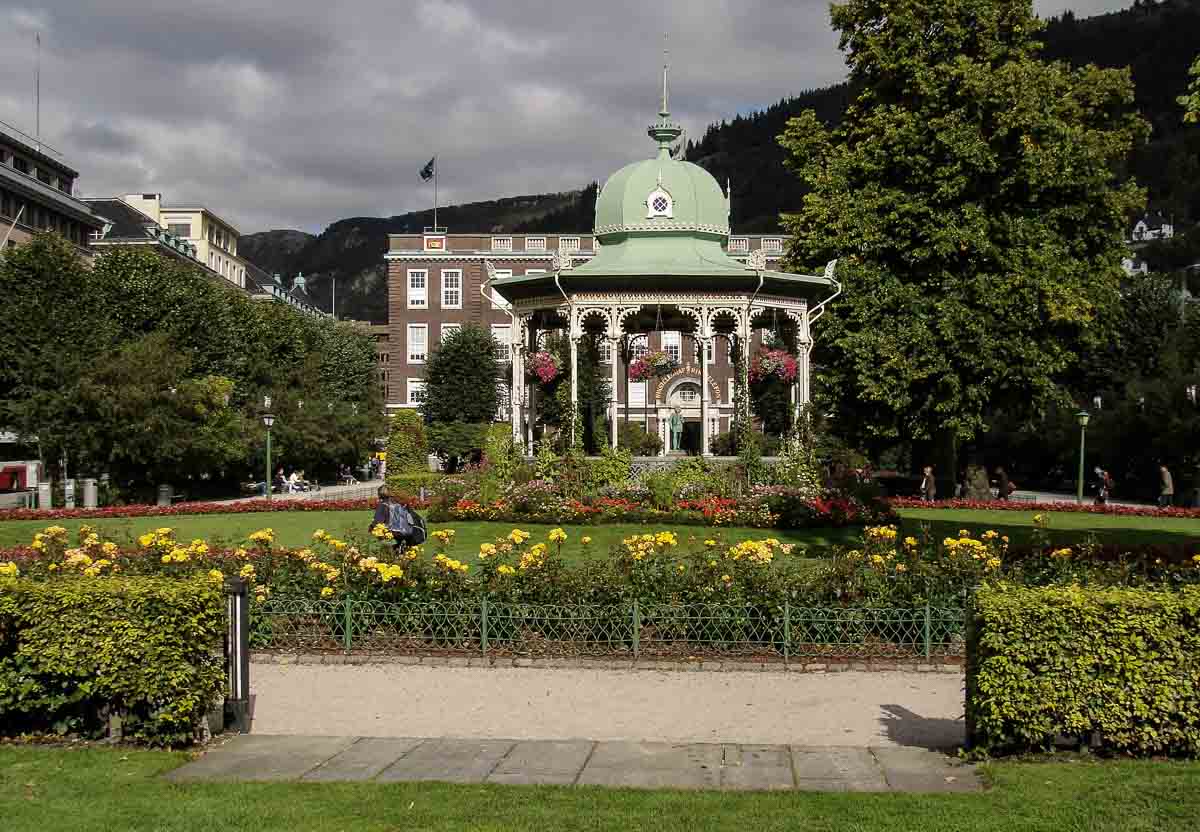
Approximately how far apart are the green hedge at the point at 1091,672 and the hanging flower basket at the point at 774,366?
20.3 m

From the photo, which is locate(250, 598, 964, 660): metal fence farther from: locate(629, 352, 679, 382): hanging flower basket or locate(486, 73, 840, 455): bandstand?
locate(629, 352, 679, 382): hanging flower basket

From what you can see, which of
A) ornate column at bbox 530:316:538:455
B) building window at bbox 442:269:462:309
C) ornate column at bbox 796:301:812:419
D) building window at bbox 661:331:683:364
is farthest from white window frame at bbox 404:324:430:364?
ornate column at bbox 796:301:812:419

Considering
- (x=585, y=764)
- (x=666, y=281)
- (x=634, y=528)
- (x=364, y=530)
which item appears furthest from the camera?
(x=666, y=281)

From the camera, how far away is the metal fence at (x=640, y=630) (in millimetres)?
12477

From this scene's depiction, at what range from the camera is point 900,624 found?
41.2 ft

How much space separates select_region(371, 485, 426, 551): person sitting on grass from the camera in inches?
663

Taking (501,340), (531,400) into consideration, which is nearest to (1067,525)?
(531,400)

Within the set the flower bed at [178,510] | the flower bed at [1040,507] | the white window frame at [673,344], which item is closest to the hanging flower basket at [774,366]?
the flower bed at [1040,507]

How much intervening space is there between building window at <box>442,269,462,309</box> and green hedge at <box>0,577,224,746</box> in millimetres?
72442

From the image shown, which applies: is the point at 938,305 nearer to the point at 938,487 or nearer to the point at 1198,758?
the point at 938,487

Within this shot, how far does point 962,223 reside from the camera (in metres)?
31.1

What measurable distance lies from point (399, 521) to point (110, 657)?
7987 millimetres

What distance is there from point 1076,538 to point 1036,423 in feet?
85.6

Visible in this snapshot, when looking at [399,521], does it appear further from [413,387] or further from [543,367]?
[413,387]
